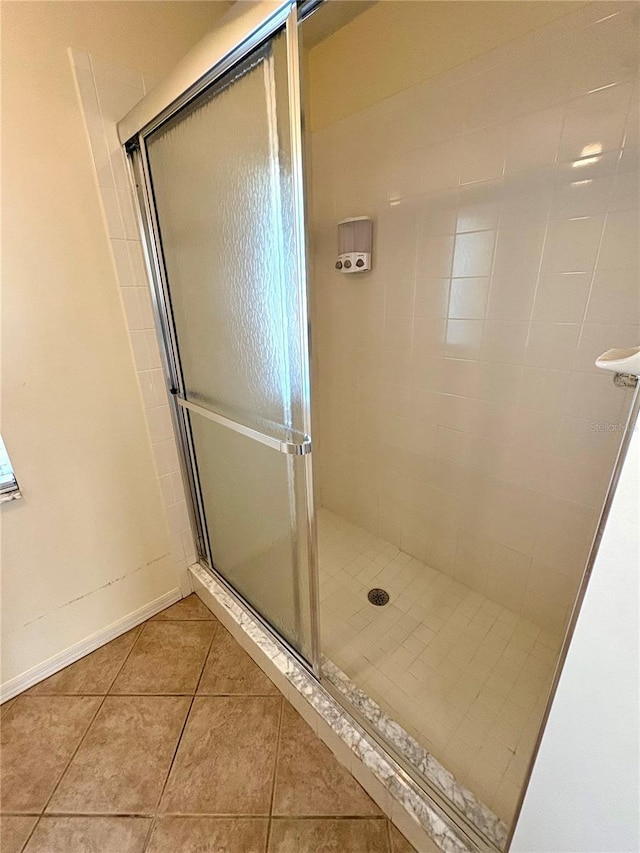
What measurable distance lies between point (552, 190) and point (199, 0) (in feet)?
4.28

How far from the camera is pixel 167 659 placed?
143 cm

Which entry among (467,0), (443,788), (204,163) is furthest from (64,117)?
(443,788)

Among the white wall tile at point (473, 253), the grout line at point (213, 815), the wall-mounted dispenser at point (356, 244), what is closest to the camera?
the grout line at point (213, 815)

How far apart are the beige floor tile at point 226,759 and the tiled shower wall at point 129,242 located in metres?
0.66

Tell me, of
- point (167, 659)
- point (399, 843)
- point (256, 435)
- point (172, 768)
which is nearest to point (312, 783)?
point (399, 843)

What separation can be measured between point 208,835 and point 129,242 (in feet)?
5.90

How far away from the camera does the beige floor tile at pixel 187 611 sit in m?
1.62

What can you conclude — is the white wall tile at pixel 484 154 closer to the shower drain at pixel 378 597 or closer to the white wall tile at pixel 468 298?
the white wall tile at pixel 468 298

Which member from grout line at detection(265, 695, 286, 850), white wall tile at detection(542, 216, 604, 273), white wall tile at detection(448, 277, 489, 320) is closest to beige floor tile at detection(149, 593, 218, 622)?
grout line at detection(265, 695, 286, 850)

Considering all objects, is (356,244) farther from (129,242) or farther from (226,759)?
(226,759)

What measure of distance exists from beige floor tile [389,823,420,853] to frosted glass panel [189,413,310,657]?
1.57ft

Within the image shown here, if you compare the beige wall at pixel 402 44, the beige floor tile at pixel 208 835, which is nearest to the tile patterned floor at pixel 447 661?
the beige floor tile at pixel 208 835

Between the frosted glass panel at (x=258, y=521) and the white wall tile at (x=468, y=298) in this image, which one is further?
the white wall tile at (x=468, y=298)

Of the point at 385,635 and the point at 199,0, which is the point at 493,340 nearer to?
the point at 385,635
